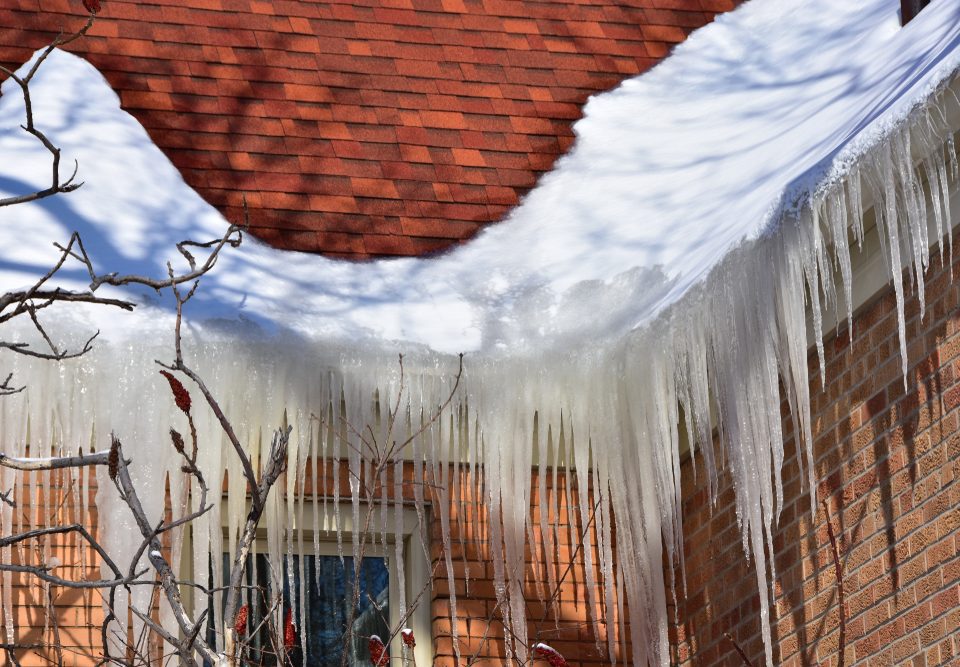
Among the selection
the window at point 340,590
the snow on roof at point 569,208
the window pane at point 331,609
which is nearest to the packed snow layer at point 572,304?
the snow on roof at point 569,208

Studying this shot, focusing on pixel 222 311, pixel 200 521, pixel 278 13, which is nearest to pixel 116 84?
pixel 278 13

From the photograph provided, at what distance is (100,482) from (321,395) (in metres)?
0.87

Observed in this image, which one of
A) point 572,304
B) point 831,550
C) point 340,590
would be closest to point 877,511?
point 831,550

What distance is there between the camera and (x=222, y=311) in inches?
239

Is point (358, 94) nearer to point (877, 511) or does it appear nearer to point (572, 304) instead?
point (572, 304)

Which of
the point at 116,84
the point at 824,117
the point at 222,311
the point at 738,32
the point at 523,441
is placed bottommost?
the point at 523,441

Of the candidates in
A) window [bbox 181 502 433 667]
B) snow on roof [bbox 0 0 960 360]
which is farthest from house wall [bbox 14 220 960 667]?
snow on roof [bbox 0 0 960 360]

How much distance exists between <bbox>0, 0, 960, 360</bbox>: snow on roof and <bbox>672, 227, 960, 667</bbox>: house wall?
2.08 ft

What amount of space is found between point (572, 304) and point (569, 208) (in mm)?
843

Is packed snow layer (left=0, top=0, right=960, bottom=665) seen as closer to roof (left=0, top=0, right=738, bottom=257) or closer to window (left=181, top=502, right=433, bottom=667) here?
roof (left=0, top=0, right=738, bottom=257)

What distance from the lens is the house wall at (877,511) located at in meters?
5.06

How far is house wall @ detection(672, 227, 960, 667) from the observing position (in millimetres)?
5062

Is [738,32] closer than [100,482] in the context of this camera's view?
No

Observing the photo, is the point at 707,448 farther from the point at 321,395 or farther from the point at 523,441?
the point at 321,395
